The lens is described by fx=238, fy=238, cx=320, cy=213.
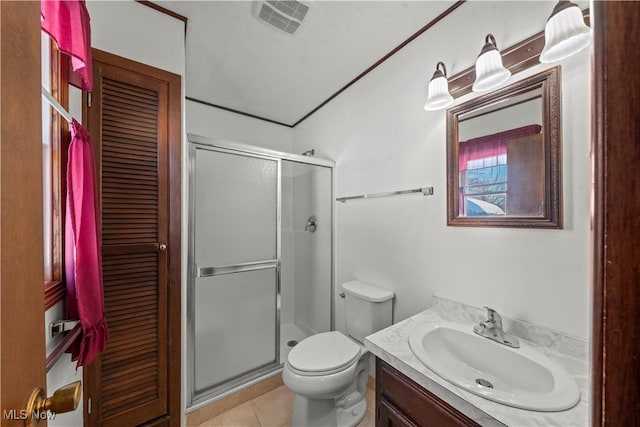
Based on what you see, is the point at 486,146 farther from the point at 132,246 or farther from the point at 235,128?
the point at 235,128

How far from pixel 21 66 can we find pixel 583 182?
5.11 feet

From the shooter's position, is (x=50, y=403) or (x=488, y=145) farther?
(x=488, y=145)

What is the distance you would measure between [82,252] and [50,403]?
65cm

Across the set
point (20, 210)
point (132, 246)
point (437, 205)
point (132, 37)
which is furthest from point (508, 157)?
point (132, 37)

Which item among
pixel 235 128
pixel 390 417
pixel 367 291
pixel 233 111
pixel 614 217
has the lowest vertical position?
pixel 390 417

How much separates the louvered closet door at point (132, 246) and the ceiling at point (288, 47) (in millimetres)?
524

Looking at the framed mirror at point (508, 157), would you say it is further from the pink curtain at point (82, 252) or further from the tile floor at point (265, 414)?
the pink curtain at point (82, 252)

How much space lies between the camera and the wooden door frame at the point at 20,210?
328mm

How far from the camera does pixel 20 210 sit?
0.36 metres

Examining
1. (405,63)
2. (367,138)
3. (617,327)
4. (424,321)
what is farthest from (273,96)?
(617,327)

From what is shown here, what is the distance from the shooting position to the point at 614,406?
250mm

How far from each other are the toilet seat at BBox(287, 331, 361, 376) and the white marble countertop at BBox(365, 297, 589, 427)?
0.48m

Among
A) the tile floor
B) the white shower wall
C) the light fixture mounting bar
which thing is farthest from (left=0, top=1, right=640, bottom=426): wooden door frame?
the white shower wall

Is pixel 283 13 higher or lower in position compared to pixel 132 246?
higher
